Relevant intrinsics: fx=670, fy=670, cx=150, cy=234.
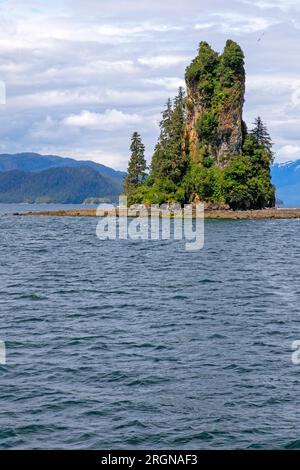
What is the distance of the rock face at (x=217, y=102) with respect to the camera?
567ft

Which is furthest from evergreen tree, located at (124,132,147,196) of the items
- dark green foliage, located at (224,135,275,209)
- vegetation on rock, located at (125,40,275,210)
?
dark green foliage, located at (224,135,275,209)

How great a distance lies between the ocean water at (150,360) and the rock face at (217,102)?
4637 inches

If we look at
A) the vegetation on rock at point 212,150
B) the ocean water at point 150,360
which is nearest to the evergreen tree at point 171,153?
the vegetation on rock at point 212,150

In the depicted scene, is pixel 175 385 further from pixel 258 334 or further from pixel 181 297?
pixel 181 297

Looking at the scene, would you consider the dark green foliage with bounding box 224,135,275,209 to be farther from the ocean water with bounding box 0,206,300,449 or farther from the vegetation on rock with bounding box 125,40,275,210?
the ocean water with bounding box 0,206,300,449

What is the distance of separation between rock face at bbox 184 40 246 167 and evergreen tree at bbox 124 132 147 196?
1293cm

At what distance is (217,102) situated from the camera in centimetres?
17538

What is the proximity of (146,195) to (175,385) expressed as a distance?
14655 centimetres

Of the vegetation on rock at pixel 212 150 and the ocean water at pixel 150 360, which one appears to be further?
the vegetation on rock at pixel 212 150

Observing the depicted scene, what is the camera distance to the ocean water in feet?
70.3

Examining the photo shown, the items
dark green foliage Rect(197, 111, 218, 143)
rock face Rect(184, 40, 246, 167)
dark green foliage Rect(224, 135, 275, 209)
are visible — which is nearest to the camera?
dark green foliage Rect(224, 135, 275, 209)

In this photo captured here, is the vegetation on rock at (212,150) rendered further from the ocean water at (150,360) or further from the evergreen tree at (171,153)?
the ocean water at (150,360)
